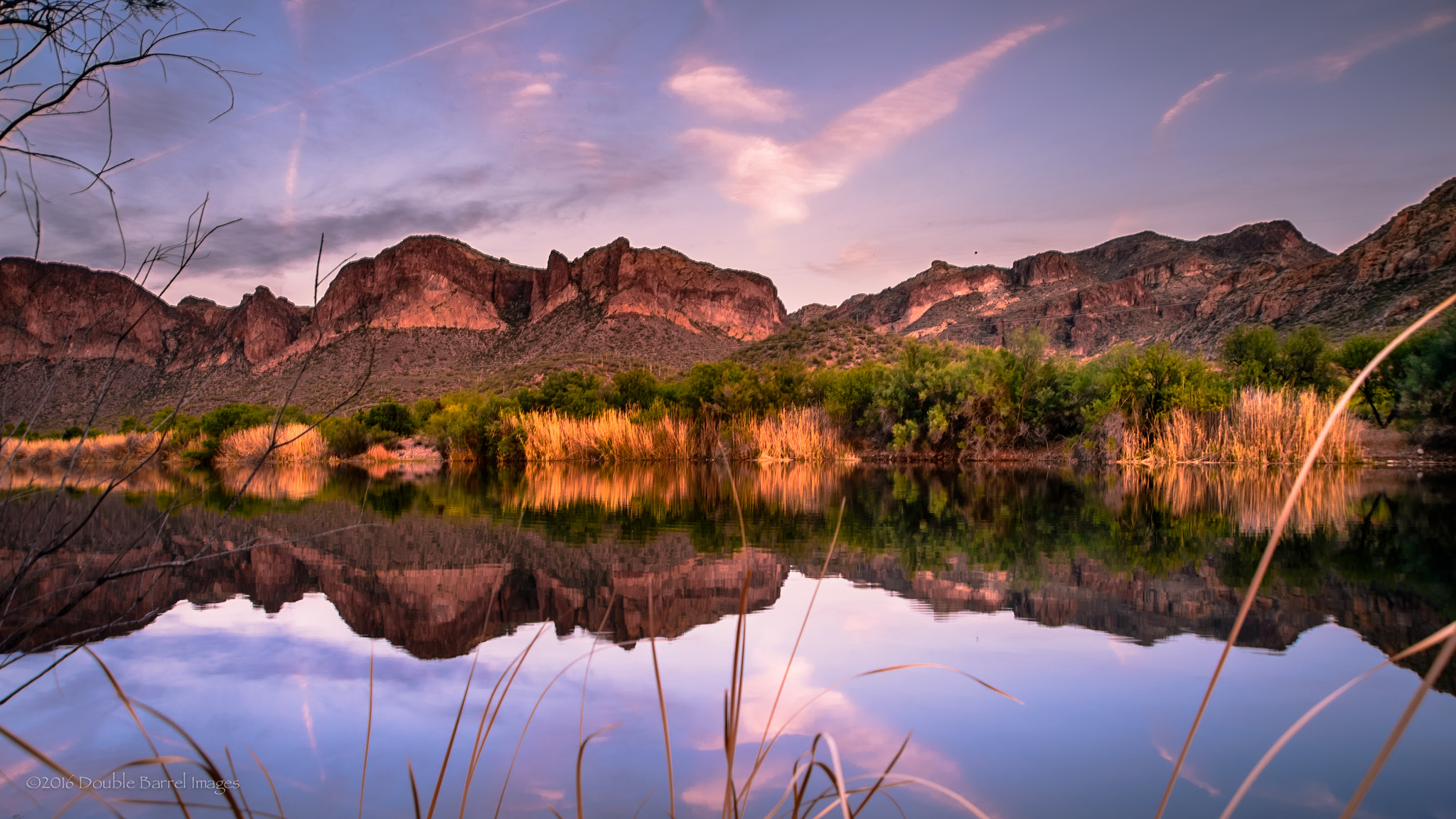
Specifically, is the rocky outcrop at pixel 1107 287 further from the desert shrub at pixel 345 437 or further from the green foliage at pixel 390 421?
the desert shrub at pixel 345 437

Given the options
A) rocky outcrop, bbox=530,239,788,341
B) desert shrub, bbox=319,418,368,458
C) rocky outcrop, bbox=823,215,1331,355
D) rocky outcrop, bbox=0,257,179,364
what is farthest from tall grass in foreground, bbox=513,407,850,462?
rocky outcrop, bbox=530,239,788,341

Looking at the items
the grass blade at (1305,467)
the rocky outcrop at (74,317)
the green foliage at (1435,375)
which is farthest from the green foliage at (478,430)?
the grass blade at (1305,467)

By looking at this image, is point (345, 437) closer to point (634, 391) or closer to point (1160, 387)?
point (634, 391)

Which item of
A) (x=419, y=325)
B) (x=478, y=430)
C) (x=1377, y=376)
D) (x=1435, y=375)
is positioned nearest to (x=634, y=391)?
(x=478, y=430)

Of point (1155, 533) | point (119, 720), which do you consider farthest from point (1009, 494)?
point (119, 720)

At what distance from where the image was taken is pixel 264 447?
96.3 feet

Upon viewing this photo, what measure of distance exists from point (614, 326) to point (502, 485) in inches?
2417

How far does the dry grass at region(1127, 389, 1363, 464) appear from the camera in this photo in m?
18.8

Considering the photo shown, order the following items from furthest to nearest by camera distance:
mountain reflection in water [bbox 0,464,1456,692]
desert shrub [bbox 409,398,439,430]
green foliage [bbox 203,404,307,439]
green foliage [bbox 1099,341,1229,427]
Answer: desert shrub [bbox 409,398,439,430] < green foliage [bbox 203,404,307,439] < green foliage [bbox 1099,341,1229,427] < mountain reflection in water [bbox 0,464,1456,692]

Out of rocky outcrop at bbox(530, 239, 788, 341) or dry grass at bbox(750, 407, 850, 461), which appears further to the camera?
rocky outcrop at bbox(530, 239, 788, 341)

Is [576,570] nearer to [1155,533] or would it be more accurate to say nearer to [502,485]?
[1155,533]

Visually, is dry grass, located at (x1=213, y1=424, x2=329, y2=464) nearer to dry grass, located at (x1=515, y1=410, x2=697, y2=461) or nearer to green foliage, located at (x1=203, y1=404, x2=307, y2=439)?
green foliage, located at (x1=203, y1=404, x2=307, y2=439)

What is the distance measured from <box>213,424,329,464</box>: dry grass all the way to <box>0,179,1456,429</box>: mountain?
3267mm

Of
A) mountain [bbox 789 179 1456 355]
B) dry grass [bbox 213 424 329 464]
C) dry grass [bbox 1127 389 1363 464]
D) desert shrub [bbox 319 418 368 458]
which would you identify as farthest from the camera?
mountain [bbox 789 179 1456 355]
